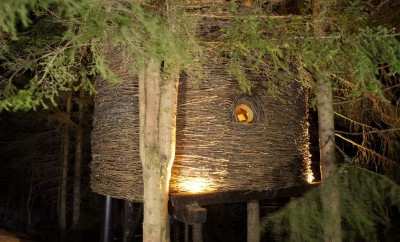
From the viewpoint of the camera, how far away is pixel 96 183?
21.1 ft

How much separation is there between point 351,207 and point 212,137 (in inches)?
92.3

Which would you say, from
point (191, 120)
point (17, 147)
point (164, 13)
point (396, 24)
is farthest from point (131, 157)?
point (17, 147)

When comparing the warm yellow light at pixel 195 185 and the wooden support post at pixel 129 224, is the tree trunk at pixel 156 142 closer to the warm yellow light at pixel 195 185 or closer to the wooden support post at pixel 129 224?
the warm yellow light at pixel 195 185

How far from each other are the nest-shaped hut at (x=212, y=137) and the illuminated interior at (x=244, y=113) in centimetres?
4

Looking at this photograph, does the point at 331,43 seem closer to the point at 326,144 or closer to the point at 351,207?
the point at 326,144

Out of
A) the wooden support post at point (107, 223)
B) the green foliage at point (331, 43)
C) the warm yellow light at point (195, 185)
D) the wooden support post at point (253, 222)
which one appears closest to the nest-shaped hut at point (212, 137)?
the warm yellow light at point (195, 185)

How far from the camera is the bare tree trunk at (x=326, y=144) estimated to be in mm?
3457

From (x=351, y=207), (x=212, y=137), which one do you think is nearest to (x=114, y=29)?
(x=351, y=207)

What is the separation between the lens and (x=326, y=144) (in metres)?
4.54

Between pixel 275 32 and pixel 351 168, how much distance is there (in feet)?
4.90

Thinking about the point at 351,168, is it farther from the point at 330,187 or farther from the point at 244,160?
the point at 244,160

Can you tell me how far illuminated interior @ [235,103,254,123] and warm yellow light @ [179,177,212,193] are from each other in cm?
101

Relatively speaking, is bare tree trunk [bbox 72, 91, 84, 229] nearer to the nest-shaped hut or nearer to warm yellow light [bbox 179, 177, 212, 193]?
the nest-shaped hut

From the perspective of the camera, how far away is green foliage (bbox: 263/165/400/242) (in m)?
3.43
